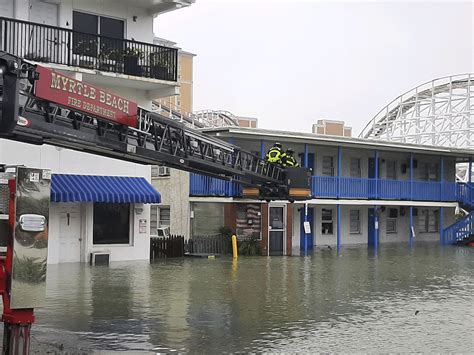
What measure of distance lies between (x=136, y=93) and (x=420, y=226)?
21.1 m

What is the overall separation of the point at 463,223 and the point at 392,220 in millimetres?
3748

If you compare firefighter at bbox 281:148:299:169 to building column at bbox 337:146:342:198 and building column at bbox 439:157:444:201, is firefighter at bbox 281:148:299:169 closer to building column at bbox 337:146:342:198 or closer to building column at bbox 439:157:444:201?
building column at bbox 337:146:342:198

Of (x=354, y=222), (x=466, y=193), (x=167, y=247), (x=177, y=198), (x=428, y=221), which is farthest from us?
(x=428, y=221)

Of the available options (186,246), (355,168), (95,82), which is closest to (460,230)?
(355,168)

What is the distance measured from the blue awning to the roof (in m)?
4.57

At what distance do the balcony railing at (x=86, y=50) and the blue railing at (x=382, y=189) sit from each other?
9.45 meters

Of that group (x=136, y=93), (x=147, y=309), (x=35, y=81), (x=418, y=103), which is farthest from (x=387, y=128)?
(x=35, y=81)

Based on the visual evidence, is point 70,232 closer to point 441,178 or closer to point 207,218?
point 207,218

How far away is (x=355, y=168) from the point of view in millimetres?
34750

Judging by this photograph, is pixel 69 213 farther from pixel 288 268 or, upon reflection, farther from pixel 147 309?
pixel 147 309

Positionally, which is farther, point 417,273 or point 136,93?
point 136,93

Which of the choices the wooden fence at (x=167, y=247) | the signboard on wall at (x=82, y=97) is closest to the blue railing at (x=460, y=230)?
the wooden fence at (x=167, y=247)

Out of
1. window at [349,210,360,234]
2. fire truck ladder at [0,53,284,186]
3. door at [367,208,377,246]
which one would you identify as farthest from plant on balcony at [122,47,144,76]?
door at [367,208,377,246]

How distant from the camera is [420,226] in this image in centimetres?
3862
